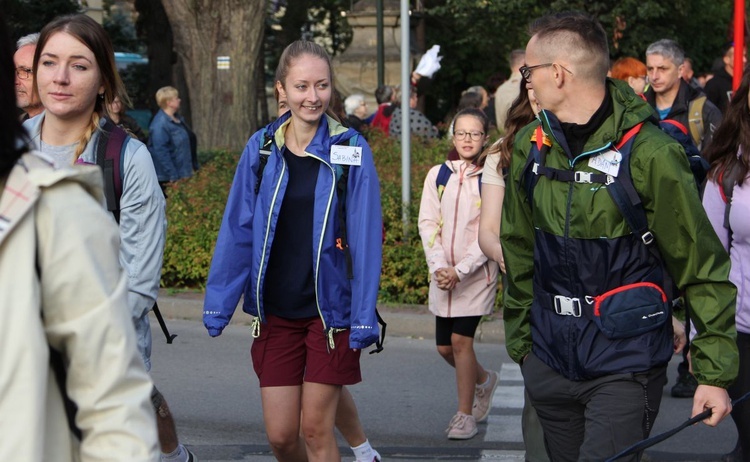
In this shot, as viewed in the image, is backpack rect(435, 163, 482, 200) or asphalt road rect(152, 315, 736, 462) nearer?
asphalt road rect(152, 315, 736, 462)

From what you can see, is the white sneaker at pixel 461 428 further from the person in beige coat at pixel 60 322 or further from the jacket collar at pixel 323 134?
the person in beige coat at pixel 60 322

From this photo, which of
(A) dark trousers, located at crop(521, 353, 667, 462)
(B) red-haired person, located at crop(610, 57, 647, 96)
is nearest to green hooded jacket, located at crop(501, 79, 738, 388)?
(A) dark trousers, located at crop(521, 353, 667, 462)

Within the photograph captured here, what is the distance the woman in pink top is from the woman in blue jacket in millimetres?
1473

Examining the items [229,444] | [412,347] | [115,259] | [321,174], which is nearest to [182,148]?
[412,347]

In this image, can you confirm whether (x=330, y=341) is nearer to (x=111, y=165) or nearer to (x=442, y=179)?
(x=111, y=165)

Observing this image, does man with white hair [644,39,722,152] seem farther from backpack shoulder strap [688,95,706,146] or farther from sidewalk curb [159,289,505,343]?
sidewalk curb [159,289,505,343]

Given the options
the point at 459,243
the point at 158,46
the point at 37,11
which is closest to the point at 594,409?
the point at 459,243

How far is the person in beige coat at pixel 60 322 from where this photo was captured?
6.36 feet

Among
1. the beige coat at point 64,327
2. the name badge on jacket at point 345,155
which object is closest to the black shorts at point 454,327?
the name badge on jacket at point 345,155

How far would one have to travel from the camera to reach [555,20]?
4277 millimetres

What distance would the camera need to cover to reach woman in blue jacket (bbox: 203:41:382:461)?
4.77 meters

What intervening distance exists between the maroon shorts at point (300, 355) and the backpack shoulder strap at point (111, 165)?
883mm

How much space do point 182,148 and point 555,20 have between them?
11.6 metres

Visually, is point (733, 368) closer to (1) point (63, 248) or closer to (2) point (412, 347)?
(1) point (63, 248)
